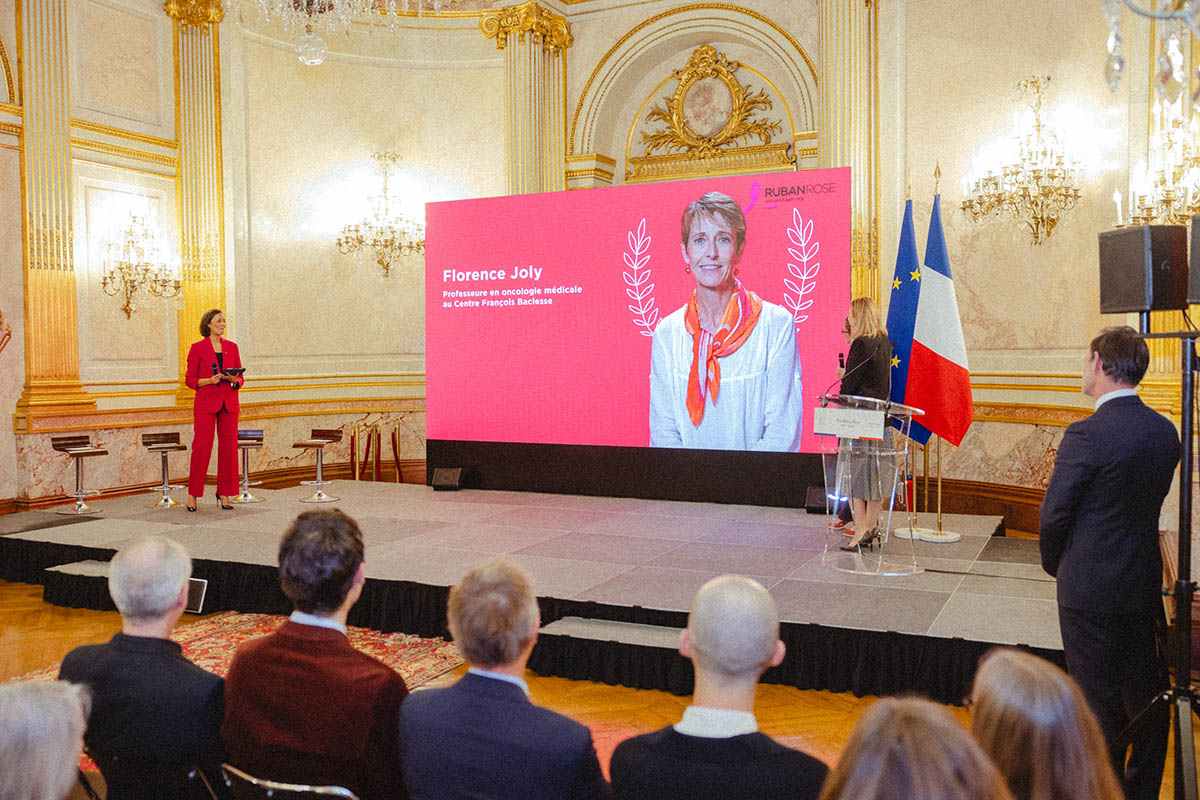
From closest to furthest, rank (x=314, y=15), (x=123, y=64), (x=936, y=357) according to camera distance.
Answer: (x=936, y=357) < (x=314, y=15) < (x=123, y=64)

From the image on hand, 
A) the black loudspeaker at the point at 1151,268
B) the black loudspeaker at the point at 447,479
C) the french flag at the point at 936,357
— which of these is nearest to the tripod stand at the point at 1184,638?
the black loudspeaker at the point at 1151,268

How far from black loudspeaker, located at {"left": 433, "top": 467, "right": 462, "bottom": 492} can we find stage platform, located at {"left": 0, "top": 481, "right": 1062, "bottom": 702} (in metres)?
0.27

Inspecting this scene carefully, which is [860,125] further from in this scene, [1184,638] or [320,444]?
[1184,638]

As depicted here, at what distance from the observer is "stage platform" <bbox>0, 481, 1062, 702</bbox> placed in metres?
4.33

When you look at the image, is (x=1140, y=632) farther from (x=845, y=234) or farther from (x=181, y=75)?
(x=181, y=75)

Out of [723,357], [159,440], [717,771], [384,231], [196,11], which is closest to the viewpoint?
[717,771]

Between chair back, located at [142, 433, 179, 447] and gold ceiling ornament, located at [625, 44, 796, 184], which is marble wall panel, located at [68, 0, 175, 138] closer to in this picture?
chair back, located at [142, 433, 179, 447]

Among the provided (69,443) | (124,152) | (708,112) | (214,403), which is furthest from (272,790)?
(708,112)

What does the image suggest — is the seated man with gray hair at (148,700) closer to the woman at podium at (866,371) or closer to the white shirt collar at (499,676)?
the white shirt collar at (499,676)

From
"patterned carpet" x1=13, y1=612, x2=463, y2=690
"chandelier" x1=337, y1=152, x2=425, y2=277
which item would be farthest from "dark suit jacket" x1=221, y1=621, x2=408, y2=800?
"chandelier" x1=337, y1=152, x2=425, y2=277

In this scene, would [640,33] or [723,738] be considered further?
[640,33]

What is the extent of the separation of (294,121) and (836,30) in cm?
556

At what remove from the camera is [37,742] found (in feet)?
4.35

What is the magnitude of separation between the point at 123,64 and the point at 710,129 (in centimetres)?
562
